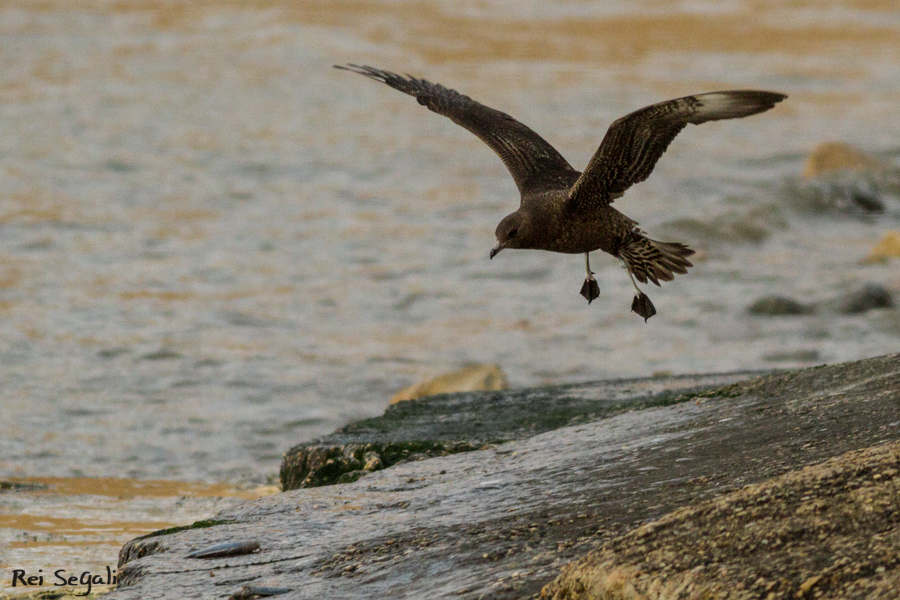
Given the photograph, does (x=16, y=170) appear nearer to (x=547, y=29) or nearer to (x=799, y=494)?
(x=547, y=29)

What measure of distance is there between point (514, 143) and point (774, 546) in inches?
125

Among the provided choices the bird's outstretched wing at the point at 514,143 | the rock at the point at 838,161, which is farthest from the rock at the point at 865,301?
the bird's outstretched wing at the point at 514,143

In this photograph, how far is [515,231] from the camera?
17.8ft

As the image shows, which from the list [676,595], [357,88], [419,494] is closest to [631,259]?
[419,494]

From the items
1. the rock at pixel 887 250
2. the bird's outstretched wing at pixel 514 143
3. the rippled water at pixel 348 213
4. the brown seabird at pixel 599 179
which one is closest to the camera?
the brown seabird at pixel 599 179

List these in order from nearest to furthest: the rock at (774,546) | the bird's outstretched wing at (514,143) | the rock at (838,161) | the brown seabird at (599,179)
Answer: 1. the rock at (774,546)
2. the brown seabird at (599,179)
3. the bird's outstretched wing at (514,143)
4. the rock at (838,161)

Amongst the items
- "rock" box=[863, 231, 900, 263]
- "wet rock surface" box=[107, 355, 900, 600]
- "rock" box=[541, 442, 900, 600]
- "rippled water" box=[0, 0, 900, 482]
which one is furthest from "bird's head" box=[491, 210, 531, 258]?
"rock" box=[863, 231, 900, 263]

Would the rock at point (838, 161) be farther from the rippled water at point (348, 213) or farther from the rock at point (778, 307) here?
the rock at point (778, 307)

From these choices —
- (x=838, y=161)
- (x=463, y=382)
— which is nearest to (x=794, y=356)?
(x=463, y=382)

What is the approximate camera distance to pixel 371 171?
636 inches

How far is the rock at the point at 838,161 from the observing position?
16156 mm

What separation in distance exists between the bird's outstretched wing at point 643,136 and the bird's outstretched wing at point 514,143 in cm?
39

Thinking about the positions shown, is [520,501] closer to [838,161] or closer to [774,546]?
[774,546]

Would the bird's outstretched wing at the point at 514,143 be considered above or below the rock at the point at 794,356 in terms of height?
above
